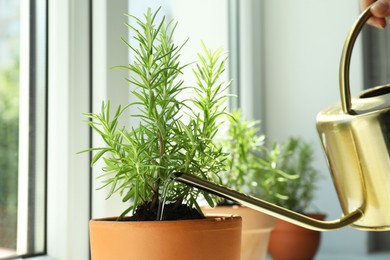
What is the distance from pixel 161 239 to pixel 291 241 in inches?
29.1

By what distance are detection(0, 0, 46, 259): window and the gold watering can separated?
1.13 feet

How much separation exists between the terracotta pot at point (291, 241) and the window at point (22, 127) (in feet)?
1.83

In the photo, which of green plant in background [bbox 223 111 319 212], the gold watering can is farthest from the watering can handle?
green plant in background [bbox 223 111 319 212]

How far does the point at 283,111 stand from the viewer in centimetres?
145

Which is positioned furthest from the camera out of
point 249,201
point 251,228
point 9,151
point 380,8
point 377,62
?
point 377,62

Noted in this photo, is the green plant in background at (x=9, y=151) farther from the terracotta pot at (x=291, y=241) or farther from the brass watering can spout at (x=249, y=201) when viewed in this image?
the terracotta pot at (x=291, y=241)

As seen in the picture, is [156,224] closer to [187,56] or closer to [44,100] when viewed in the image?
[44,100]

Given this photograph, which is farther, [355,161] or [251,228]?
[251,228]

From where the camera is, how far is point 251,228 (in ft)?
2.92

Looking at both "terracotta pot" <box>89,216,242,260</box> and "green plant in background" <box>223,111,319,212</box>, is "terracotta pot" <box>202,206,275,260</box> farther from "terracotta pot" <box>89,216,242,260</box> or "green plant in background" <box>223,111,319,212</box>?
"terracotta pot" <box>89,216,242,260</box>

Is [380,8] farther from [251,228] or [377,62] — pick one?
[377,62]

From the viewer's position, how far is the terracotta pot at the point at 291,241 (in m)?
1.20

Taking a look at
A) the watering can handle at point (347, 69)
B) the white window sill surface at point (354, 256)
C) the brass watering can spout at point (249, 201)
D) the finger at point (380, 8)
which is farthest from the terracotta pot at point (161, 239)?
the white window sill surface at point (354, 256)

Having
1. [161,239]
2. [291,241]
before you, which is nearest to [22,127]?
[161,239]
